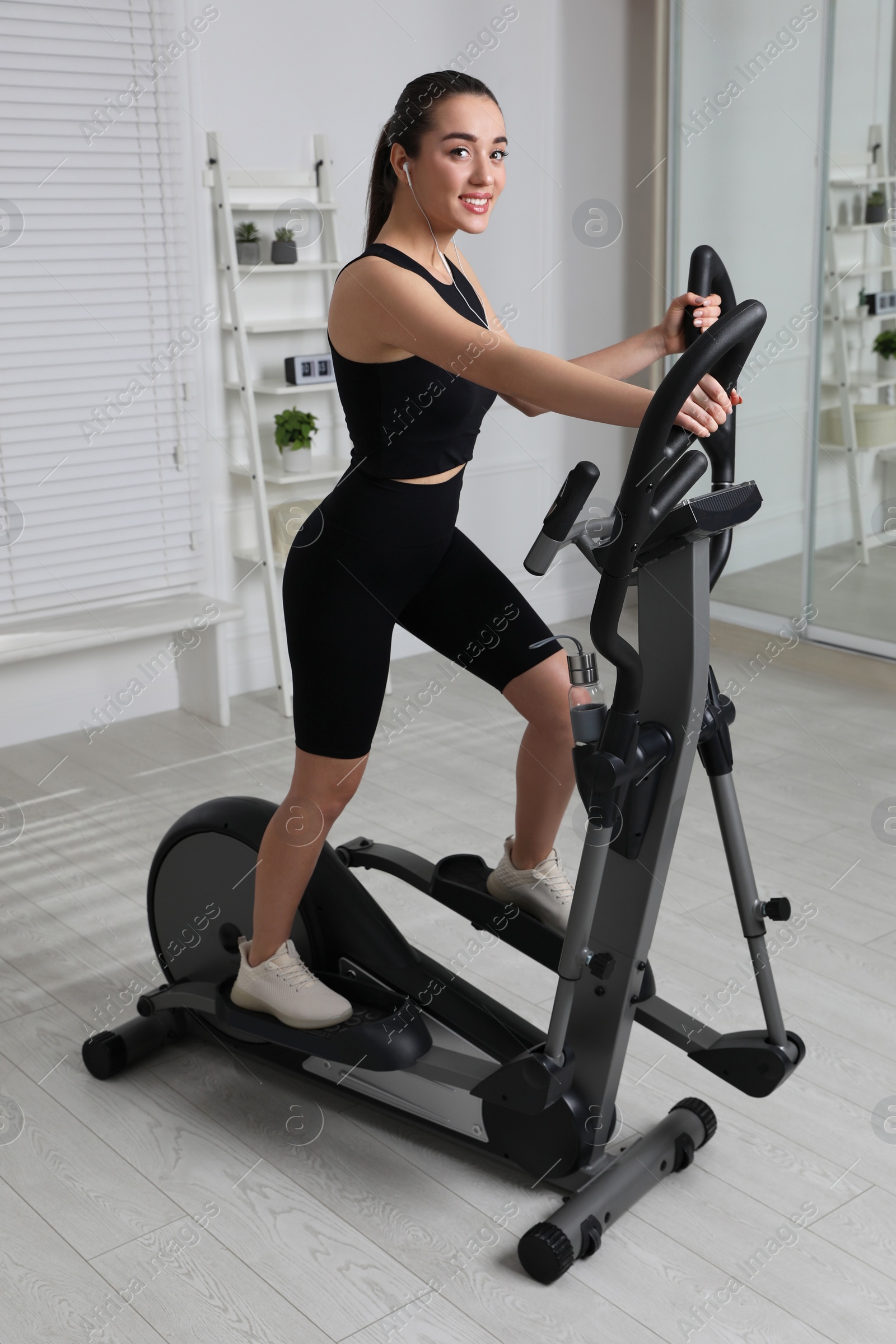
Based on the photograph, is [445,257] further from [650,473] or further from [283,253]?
[283,253]

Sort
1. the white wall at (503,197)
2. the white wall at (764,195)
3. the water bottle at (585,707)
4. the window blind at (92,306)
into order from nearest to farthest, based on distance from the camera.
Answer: the water bottle at (585,707) → the window blind at (92,306) → the white wall at (503,197) → the white wall at (764,195)

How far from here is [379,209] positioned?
1744 millimetres

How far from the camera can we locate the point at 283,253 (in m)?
3.73

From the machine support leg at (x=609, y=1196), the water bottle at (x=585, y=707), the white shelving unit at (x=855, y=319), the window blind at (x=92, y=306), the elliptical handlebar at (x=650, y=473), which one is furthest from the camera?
the white shelving unit at (x=855, y=319)

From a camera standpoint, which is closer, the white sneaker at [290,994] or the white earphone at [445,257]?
the white earphone at [445,257]

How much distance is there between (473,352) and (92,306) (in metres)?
2.42

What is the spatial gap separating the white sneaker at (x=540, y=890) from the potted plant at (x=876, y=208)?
2.66 m

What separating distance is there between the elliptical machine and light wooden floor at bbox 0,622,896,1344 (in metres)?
0.08

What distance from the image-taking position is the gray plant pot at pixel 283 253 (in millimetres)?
3725

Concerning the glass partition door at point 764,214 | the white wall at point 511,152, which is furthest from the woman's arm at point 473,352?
the glass partition door at point 764,214

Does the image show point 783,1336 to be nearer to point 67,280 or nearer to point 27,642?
point 27,642

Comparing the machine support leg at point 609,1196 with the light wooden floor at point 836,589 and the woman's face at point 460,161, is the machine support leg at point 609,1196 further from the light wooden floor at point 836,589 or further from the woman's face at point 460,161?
the light wooden floor at point 836,589

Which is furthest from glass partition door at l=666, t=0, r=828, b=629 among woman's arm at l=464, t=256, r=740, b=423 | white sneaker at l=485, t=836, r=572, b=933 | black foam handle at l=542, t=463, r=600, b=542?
black foam handle at l=542, t=463, r=600, b=542

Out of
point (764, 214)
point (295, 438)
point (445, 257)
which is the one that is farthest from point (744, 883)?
point (764, 214)
